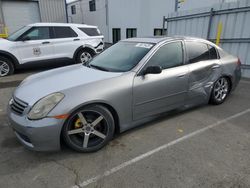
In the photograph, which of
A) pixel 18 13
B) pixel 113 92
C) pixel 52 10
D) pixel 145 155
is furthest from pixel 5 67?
pixel 52 10

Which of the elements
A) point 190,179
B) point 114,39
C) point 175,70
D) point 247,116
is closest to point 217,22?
point 247,116

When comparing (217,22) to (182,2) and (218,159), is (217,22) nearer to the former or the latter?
(182,2)

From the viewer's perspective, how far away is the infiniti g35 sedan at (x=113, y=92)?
2341mm

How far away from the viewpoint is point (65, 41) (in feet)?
24.6

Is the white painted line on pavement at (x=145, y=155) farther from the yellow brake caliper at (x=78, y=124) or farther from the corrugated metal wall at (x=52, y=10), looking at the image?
the corrugated metal wall at (x=52, y=10)

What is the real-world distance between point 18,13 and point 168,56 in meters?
13.2

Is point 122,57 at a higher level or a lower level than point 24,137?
higher

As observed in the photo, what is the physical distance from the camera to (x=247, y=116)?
3.74 metres

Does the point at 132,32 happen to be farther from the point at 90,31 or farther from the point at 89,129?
the point at 89,129

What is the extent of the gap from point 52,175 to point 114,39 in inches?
666

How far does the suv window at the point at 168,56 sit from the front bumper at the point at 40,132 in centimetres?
164

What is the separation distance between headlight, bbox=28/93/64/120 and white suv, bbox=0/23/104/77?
17.4 feet

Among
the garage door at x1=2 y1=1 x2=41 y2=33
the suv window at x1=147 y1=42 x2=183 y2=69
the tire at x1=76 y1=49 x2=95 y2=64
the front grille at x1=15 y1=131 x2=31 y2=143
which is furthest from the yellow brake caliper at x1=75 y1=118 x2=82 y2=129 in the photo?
the garage door at x1=2 y1=1 x2=41 y2=33

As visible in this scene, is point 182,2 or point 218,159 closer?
point 218,159
